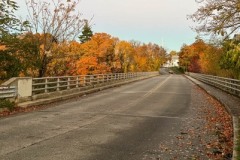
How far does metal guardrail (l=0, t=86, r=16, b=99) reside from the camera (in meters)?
14.6

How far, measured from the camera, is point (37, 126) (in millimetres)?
10781

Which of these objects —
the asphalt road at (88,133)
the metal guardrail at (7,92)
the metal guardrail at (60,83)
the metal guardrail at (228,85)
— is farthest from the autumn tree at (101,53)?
the asphalt road at (88,133)

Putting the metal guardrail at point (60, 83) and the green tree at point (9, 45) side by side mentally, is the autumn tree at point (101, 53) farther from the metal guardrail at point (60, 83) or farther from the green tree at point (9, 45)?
the green tree at point (9, 45)

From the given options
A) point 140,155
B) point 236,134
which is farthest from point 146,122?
Answer: point 140,155

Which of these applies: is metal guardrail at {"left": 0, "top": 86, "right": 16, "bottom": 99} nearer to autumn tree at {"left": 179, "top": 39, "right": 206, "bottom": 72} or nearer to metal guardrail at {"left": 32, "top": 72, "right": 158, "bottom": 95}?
metal guardrail at {"left": 32, "top": 72, "right": 158, "bottom": 95}

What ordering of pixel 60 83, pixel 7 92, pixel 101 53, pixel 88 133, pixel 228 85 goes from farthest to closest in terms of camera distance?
pixel 101 53 → pixel 228 85 → pixel 60 83 → pixel 7 92 → pixel 88 133

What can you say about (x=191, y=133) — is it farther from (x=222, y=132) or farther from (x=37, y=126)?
(x=37, y=126)

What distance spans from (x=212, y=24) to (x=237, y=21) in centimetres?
163

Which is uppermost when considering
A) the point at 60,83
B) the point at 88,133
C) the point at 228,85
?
the point at 228,85

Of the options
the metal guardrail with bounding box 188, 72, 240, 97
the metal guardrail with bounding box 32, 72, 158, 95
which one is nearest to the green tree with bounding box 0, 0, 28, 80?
the metal guardrail with bounding box 32, 72, 158, 95

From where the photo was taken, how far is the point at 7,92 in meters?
15.0

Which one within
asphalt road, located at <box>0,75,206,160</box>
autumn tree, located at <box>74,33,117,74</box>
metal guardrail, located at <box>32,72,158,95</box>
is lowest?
asphalt road, located at <box>0,75,206,160</box>

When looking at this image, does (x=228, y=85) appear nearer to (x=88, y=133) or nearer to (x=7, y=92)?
(x=7, y=92)

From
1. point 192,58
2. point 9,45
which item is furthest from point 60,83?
point 192,58
